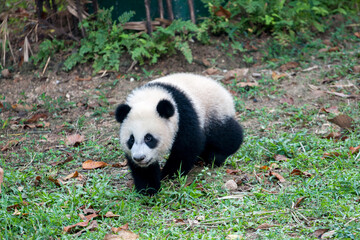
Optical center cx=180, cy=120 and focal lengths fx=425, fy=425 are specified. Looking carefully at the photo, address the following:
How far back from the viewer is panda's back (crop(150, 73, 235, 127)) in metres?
4.97

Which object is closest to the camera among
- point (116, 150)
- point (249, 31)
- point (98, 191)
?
point (98, 191)

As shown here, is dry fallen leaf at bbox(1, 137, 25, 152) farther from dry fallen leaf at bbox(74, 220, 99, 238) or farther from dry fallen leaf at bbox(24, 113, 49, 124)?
dry fallen leaf at bbox(74, 220, 99, 238)

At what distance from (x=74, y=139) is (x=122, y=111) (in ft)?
5.86

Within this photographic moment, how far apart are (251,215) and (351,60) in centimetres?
512

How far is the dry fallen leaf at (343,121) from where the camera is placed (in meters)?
5.60

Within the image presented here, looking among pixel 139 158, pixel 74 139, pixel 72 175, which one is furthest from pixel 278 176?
pixel 74 139

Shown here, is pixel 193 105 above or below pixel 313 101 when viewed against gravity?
above

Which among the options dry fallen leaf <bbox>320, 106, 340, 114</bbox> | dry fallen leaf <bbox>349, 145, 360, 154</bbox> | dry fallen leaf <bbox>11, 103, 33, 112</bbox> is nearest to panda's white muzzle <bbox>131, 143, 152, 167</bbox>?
dry fallen leaf <bbox>349, 145, 360, 154</bbox>

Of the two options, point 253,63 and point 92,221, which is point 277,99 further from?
point 92,221

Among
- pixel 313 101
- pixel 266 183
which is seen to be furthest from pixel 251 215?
pixel 313 101

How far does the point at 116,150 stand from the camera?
18.6ft

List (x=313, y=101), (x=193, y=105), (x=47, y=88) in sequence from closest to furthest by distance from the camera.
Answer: (x=193, y=105), (x=313, y=101), (x=47, y=88)

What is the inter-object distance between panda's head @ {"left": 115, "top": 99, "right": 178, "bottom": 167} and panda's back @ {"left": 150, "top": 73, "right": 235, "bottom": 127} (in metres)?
0.55

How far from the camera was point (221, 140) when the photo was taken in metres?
5.20
